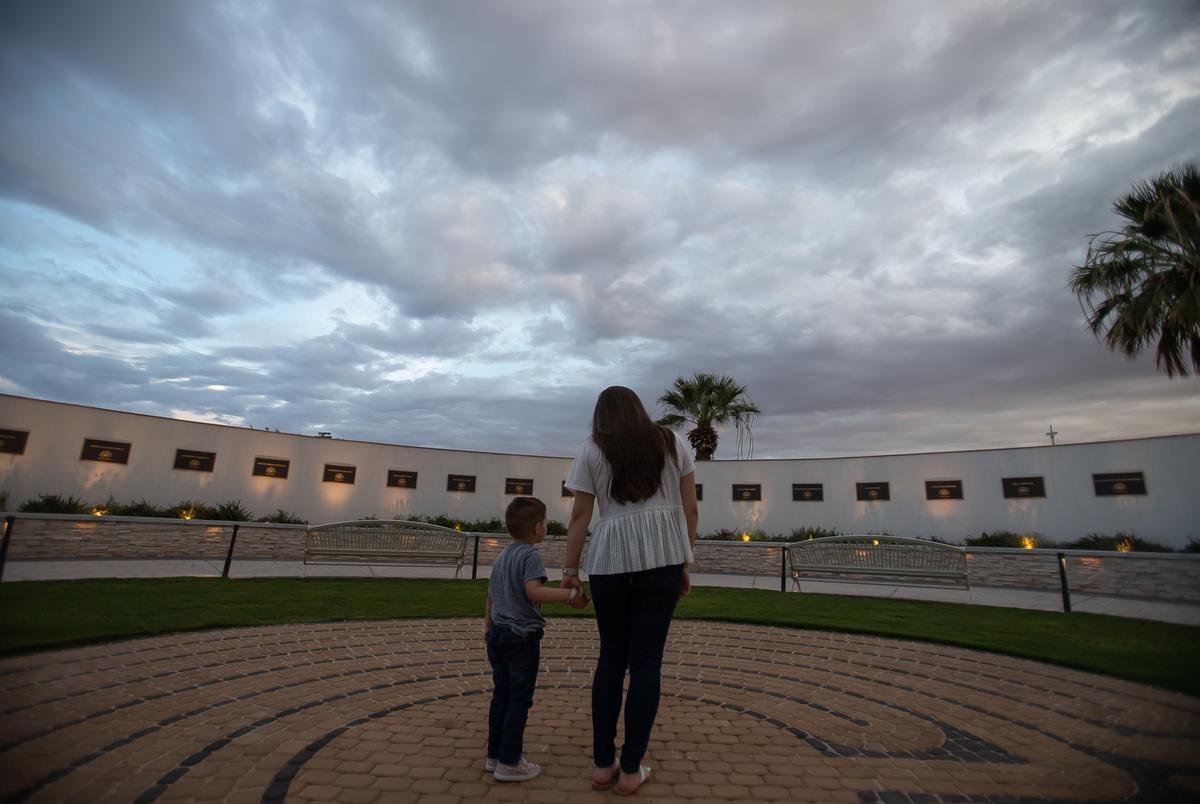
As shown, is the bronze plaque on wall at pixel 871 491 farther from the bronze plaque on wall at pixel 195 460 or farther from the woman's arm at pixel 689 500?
the bronze plaque on wall at pixel 195 460

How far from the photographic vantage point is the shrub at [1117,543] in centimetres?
1245

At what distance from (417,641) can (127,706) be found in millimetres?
2557

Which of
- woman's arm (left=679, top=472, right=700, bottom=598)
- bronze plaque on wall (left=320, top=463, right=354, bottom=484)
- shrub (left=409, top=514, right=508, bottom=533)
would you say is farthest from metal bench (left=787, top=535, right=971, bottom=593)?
bronze plaque on wall (left=320, top=463, right=354, bottom=484)

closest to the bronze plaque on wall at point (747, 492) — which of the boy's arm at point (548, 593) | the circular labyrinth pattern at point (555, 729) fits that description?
the circular labyrinth pattern at point (555, 729)

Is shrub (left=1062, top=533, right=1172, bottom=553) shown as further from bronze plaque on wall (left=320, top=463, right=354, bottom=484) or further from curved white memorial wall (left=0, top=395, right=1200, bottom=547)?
bronze plaque on wall (left=320, top=463, right=354, bottom=484)

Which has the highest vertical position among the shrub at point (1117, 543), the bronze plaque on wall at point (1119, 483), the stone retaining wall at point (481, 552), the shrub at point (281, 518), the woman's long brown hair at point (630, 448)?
the bronze plaque on wall at point (1119, 483)

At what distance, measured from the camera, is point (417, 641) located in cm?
563

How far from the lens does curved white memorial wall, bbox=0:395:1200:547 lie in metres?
13.3

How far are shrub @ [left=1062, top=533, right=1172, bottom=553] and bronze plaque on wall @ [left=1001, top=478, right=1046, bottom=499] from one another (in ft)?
4.84

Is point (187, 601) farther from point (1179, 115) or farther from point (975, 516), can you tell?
point (975, 516)

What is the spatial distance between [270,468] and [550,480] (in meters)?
9.13

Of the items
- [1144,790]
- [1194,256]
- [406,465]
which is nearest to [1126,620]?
[1144,790]

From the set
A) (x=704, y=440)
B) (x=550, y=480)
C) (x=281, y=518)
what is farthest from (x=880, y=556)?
(x=281, y=518)

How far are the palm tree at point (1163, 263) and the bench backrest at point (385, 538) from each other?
1130 cm
